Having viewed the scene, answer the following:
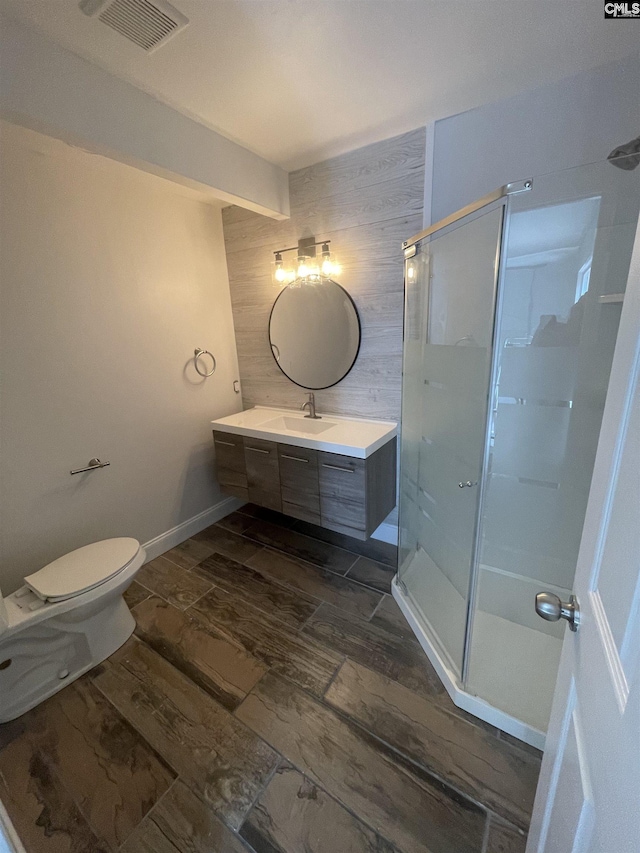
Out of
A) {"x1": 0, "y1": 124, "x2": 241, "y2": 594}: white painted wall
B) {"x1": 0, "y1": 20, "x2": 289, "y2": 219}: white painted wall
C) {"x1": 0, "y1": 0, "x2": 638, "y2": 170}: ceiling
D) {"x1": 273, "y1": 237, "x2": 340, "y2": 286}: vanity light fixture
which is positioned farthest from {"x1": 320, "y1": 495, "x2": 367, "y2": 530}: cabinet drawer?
{"x1": 0, "y1": 0, "x2": 638, "y2": 170}: ceiling

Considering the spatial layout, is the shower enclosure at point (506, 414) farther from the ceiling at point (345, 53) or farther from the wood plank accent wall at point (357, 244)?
the ceiling at point (345, 53)

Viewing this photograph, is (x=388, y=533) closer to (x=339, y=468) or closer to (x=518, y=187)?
(x=339, y=468)

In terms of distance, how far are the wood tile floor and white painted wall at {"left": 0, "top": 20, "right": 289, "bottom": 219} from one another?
2.23 metres

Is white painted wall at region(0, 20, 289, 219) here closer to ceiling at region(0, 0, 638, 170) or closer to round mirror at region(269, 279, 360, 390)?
ceiling at region(0, 0, 638, 170)

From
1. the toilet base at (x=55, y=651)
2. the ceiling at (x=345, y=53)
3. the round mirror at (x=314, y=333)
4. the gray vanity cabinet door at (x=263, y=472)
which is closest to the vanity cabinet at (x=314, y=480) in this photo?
the gray vanity cabinet door at (x=263, y=472)

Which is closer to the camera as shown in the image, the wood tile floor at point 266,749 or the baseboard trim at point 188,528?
the wood tile floor at point 266,749

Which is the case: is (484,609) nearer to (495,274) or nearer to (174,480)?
(495,274)

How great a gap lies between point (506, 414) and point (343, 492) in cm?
95

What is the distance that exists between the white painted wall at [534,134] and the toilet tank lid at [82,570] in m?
2.34

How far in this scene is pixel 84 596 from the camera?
4.83ft

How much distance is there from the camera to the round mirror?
7.02 ft

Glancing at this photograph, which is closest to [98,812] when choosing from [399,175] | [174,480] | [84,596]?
[84,596]

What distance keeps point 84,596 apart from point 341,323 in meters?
1.95

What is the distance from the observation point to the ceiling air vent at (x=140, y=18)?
103cm
